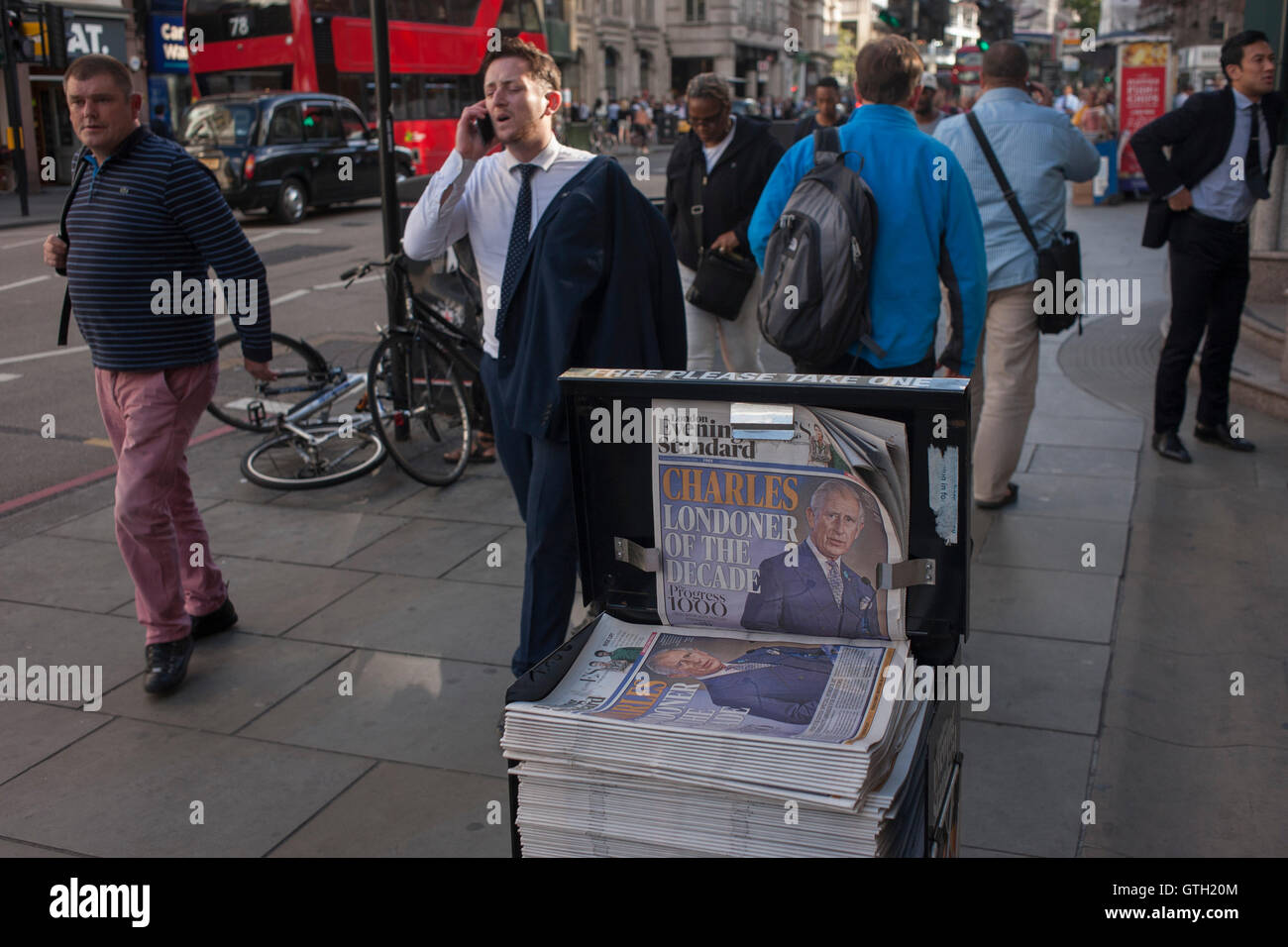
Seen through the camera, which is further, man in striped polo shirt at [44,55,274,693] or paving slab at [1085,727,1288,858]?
man in striped polo shirt at [44,55,274,693]

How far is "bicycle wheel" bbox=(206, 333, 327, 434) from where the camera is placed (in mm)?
7203

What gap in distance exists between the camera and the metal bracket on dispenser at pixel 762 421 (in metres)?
1.96

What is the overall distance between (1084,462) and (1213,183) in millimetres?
1564

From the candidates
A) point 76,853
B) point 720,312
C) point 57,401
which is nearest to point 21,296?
point 57,401

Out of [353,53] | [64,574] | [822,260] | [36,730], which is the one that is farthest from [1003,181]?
[353,53]

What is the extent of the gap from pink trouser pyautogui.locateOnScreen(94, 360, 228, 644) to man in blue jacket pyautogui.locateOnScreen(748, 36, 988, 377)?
2.26 m

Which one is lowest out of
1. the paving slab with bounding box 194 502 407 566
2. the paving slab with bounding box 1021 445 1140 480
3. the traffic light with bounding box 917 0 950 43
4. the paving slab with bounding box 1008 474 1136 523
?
the paving slab with bounding box 194 502 407 566

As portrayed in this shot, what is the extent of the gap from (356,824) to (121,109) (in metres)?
2.45

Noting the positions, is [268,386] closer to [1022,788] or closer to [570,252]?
[570,252]

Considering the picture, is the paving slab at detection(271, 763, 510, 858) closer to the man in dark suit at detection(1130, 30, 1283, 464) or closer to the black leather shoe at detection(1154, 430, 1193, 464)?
the black leather shoe at detection(1154, 430, 1193, 464)

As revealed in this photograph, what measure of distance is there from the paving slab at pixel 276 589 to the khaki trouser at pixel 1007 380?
2940 mm

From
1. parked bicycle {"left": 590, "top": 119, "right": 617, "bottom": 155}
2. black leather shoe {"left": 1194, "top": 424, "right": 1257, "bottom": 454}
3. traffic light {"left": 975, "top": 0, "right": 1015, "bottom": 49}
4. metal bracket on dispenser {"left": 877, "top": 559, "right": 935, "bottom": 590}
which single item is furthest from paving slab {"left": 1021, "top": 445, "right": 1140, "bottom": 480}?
parked bicycle {"left": 590, "top": 119, "right": 617, "bottom": 155}

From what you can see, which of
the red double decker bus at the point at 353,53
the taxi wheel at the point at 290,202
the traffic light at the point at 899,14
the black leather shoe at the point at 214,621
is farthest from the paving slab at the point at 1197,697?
the red double decker bus at the point at 353,53

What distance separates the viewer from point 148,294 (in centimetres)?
420
